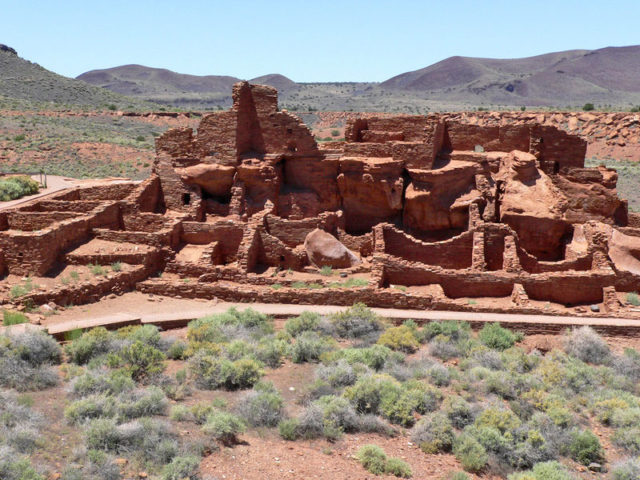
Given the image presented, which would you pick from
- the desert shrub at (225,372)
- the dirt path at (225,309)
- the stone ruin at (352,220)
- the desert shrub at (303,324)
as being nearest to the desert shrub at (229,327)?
the desert shrub at (303,324)

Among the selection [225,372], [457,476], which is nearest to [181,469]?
[225,372]

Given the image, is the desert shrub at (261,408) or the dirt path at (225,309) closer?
the desert shrub at (261,408)

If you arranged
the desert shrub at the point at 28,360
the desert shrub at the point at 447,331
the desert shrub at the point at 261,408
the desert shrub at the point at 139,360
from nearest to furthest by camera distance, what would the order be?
the desert shrub at the point at 261,408, the desert shrub at the point at 28,360, the desert shrub at the point at 139,360, the desert shrub at the point at 447,331

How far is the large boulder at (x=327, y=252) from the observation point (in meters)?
17.0

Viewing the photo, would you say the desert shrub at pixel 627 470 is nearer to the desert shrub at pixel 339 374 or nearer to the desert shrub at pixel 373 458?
the desert shrub at pixel 373 458

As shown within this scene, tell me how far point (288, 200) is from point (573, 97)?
106255 mm

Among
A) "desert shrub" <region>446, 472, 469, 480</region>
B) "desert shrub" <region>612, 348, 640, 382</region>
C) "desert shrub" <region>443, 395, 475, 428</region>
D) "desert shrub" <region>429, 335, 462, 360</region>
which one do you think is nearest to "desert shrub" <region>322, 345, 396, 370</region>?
"desert shrub" <region>429, 335, 462, 360</region>

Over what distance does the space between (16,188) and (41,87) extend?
5210cm

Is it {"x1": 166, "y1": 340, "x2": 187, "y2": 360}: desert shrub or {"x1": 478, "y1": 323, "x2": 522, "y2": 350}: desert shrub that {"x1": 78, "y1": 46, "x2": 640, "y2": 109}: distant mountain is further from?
{"x1": 166, "y1": 340, "x2": 187, "y2": 360}: desert shrub

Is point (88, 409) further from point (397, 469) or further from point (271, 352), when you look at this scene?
point (397, 469)

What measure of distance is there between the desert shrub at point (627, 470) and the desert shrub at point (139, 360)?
735 centimetres

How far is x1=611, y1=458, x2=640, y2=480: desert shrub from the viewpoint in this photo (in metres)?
8.43

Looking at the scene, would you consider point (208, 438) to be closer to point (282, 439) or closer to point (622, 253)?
point (282, 439)

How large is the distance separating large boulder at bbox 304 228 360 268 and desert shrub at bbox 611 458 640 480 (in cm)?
948
